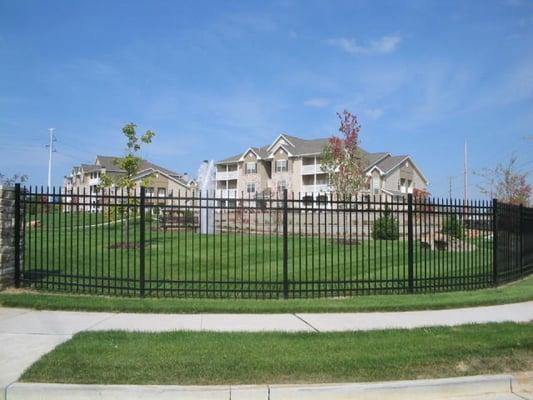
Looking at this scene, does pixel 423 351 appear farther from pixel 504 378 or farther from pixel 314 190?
pixel 314 190

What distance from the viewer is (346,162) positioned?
32969 millimetres

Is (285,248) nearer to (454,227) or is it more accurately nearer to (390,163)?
(454,227)

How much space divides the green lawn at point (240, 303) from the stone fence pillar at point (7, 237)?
39 centimetres

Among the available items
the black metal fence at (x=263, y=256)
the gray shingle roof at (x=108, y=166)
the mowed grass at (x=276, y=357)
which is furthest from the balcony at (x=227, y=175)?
the mowed grass at (x=276, y=357)

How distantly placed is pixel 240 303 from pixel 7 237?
474cm

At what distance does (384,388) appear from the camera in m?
5.26

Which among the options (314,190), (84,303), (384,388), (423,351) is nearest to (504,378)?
(423,351)

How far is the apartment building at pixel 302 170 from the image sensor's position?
63.4 metres

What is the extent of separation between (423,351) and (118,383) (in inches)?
140

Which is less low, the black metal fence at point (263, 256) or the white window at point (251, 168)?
the white window at point (251, 168)

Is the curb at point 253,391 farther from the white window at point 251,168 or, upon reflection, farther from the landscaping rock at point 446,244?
the white window at point 251,168

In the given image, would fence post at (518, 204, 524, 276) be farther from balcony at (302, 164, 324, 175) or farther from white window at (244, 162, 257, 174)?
white window at (244, 162, 257, 174)

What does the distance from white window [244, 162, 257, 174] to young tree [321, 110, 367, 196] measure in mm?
34843

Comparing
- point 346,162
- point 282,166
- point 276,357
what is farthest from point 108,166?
point 276,357
